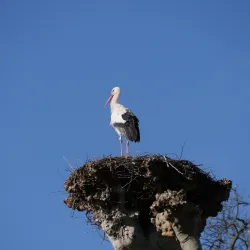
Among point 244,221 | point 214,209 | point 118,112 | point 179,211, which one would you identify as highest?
point 118,112

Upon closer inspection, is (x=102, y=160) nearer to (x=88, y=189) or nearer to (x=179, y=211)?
(x=88, y=189)

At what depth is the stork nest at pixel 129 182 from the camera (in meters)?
11.1

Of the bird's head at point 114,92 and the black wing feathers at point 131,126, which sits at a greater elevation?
the bird's head at point 114,92

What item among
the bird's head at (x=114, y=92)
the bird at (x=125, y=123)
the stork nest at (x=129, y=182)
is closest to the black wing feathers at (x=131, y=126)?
the bird at (x=125, y=123)

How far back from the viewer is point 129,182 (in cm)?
1124

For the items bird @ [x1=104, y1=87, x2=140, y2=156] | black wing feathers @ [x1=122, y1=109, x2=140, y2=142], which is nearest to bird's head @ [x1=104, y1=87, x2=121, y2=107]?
bird @ [x1=104, y1=87, x2=140, y2=156]

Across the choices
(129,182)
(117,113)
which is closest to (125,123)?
(117,113)

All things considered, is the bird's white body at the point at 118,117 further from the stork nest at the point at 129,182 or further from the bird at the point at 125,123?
the stork nest at the point at 129,182

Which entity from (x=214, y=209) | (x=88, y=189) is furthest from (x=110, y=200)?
(x=214, y=209)

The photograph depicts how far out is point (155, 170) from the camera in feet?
36.6

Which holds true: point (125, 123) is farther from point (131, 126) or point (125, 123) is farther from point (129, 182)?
point (129, 182)

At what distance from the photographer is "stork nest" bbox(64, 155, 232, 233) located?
1114 cm

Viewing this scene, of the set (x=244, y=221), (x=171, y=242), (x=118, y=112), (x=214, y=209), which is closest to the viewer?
(x=171, y=242)

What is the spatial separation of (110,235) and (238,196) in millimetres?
5477
